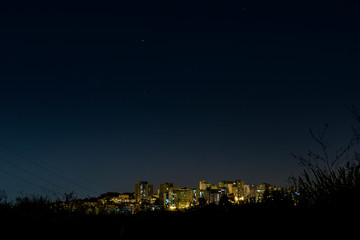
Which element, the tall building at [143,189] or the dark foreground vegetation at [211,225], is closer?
the dark foreground vegetation at [211,225]

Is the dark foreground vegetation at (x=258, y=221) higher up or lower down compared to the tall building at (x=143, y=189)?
lower down

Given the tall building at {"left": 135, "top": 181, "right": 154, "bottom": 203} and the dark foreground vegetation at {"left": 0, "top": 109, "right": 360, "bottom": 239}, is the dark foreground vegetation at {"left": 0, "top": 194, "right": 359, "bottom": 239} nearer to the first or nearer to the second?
the dark foreground vegetation at {"left": 0, "top": 109, "right": 360, "bottom": 239}

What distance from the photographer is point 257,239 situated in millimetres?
4273

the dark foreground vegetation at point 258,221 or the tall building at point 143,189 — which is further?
the tall building at point 143,189

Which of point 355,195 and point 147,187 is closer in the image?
point 355,195

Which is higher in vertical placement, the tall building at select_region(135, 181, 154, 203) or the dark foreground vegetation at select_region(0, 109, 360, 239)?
the tall building at select_region(135, 181, 154, 203)

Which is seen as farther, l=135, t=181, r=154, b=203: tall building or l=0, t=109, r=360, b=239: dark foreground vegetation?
l=135, t=181, r=154, b=203: tall building

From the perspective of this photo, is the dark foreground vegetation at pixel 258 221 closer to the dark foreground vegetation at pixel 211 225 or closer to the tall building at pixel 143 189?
the dark foreground vegetation at pixel 211 225

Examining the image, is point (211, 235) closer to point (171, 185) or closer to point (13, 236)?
point (13, 236)

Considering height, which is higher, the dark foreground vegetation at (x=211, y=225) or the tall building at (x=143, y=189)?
the tall building at (x=143, y=189)

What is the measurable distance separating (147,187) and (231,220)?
100m

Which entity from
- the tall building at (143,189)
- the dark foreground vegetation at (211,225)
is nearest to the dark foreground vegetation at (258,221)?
the dark foreground vegetation at (211,225)

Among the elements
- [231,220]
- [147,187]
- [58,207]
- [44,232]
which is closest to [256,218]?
[231,220]

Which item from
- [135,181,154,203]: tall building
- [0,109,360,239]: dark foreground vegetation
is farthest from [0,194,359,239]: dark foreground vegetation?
[135,181,154,203]: tall building
